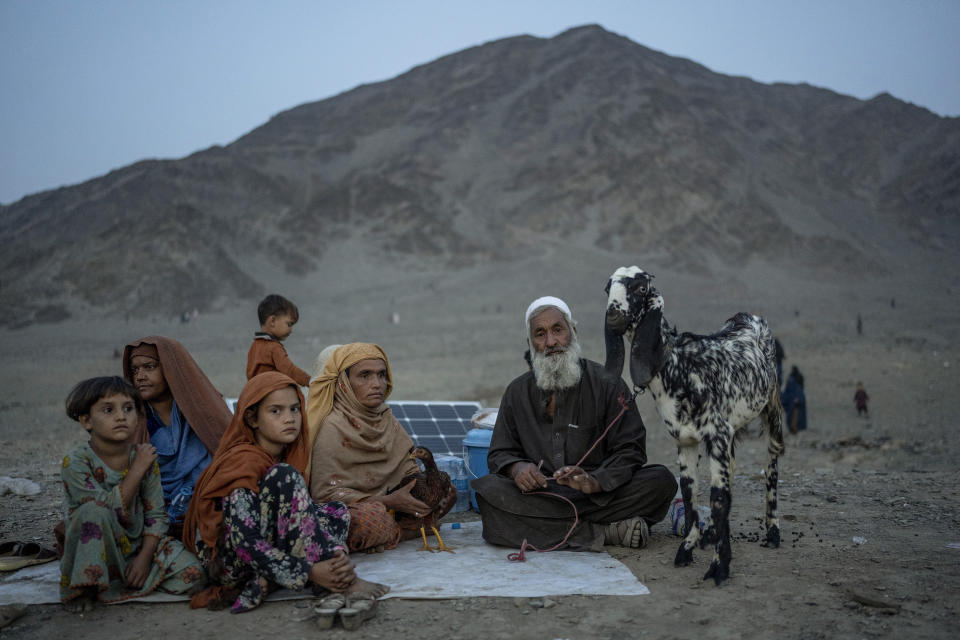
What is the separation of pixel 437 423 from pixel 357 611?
346 centimetres

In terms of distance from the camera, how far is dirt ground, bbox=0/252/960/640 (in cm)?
346

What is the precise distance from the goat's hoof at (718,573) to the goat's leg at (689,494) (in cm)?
26

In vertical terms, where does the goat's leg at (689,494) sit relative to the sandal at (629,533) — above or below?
above

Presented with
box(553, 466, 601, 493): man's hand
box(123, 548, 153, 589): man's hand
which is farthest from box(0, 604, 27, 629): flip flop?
box(553, 466, 601, 493): man's hand

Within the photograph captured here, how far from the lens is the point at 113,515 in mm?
3627

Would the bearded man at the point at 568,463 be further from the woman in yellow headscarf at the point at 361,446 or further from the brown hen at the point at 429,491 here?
the woman in yellow headscarf at the point at 361,446

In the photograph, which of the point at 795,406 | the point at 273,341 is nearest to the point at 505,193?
the point at 795,406

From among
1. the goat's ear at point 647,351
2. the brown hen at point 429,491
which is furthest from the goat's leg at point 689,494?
the brown hen at point 429,491

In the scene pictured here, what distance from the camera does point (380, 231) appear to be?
176ft

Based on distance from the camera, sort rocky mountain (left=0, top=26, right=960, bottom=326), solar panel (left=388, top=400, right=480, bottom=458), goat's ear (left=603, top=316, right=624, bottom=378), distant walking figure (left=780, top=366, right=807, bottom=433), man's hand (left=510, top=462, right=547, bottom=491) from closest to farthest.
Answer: goat's ear (left=603, top=316, right=624, bottom=378)
man's hand (left=510, top=462, right=547, bottom=491)
solar panel (left=388, top=400, right=480, bottom=458)
distant walking figure (left=780, top=366, right=807, bottom=433)
rocky mountain (left=0, top=26, right=960, bottom=326)

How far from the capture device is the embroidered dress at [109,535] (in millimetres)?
3559

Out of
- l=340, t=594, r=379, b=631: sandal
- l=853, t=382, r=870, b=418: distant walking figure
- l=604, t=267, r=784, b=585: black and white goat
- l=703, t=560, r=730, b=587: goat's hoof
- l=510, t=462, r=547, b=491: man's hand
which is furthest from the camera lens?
l=853, t=382, r=870, b=418: distant walking figure

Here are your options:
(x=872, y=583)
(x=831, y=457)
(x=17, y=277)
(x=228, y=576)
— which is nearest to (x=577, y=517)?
(x=872, y=583)

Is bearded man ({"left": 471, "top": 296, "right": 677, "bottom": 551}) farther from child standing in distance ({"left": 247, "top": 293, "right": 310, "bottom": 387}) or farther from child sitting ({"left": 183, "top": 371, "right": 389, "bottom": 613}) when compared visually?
child standing in distance ({"left": 247, "top": 293, "right": 310, "bottom": 387})
